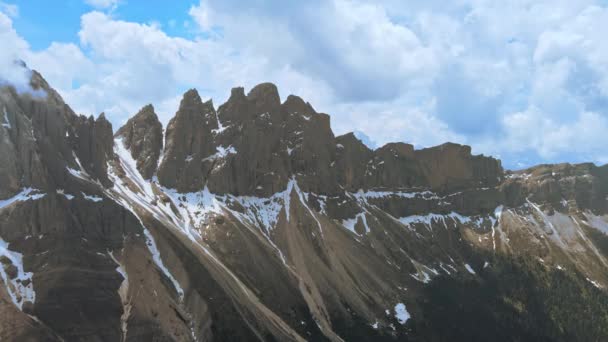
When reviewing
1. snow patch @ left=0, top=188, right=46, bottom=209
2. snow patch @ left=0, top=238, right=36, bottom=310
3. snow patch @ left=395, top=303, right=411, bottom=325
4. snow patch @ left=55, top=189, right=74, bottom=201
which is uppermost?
snow patch @ left=55, top=189, right=74, bottom=201

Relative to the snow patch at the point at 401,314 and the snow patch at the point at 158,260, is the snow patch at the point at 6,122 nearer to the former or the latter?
the snow patch at the point at 158,260

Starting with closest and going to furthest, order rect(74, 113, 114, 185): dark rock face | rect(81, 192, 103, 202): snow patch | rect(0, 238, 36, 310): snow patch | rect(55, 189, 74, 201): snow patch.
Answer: rect(0, 238, 36, 310): snow patch < rect(55, 189, 74, 201): snow patch < rect(81, 192, 103, 202): snow patch < rect(74, 113, 114, 185): dark rock face

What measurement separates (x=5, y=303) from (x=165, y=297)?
36.1 metres

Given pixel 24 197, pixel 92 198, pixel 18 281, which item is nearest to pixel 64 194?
pixel 92 198

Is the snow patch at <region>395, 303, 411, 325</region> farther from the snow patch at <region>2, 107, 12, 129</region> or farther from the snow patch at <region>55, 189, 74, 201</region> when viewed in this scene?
the snow patch at <region>2, 107, 12, 129</region>

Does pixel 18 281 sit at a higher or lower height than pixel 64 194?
lower

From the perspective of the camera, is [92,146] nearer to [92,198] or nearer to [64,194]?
[92,198]

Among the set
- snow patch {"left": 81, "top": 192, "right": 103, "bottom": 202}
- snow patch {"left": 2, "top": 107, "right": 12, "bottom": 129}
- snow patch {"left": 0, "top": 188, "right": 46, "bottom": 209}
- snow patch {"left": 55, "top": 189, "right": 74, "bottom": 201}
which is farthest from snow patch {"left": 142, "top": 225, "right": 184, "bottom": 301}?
snow patch {"left": 2, "top": 107, "right": 12, "bottom": 129}

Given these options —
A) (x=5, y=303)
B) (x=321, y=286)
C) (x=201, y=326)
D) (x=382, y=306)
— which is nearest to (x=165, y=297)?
(x=201, y=326)

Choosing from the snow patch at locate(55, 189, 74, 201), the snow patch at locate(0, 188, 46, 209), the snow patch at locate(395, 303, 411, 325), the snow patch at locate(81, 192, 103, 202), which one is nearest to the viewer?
the snow patch at locate(0, 188, 46, 209)

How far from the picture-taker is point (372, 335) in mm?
171000

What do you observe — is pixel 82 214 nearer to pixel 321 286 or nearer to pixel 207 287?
pixel 207 287

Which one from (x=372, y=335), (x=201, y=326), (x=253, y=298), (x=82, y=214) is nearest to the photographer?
(x=201, y=326)

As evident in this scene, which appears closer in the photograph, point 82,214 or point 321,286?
point 82,214
